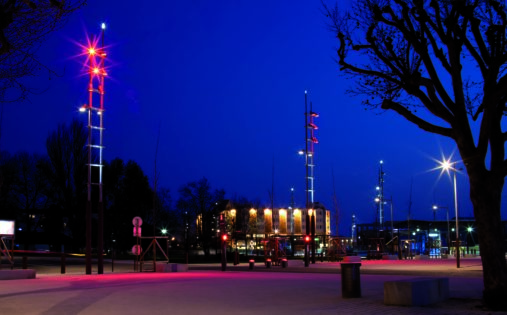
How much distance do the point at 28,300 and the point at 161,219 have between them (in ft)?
203

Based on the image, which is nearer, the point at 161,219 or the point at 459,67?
the point at 459,67

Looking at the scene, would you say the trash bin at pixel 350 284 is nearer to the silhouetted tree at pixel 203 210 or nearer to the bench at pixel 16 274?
the bench at pixel 16 274

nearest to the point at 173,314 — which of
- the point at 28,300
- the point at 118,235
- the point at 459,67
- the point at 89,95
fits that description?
the point at 28,300

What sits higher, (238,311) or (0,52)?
(0,52)

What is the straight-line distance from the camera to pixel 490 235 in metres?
13.3

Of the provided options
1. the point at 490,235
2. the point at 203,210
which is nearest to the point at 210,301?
the point at 490,235

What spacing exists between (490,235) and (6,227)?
2185cm

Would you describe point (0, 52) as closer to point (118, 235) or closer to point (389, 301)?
point (389, 301)

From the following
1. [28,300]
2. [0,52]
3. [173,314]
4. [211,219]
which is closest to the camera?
[0,52]

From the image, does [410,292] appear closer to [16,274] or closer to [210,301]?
[210,301]

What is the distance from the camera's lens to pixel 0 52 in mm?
9125

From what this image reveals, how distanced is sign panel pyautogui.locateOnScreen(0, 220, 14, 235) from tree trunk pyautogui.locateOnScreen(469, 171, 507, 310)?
21380 millimetres

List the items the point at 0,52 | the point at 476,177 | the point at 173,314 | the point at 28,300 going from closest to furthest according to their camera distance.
Result: 1. the point at 0,52
2. the point at 173,314
3. the point at 476,177
4. the point at 28,300

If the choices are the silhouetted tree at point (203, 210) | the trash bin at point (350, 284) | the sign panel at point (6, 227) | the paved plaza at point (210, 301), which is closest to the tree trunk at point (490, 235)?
the paved plaza at point (210, 301)
